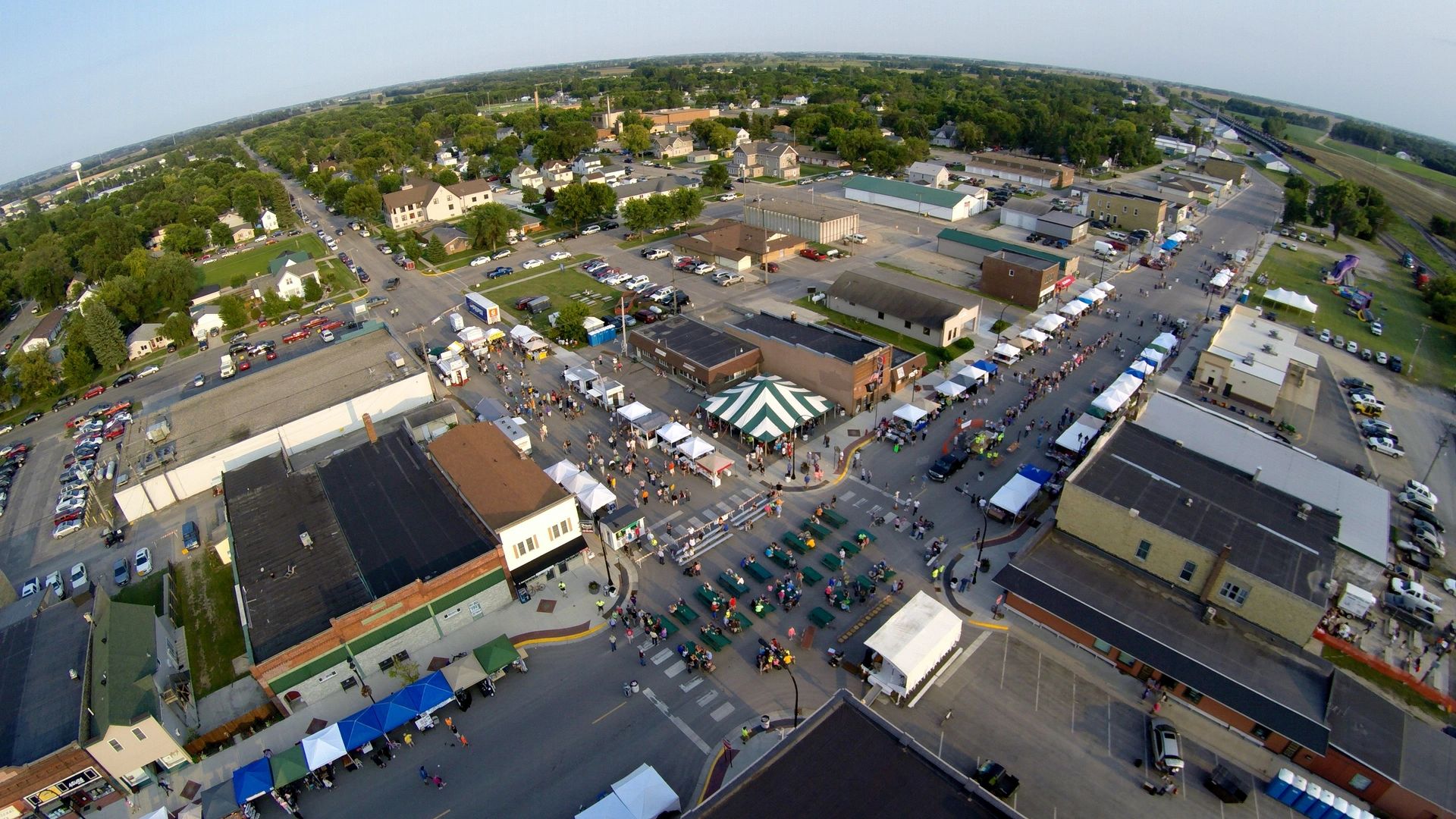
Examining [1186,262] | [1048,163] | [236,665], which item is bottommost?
[236,665]

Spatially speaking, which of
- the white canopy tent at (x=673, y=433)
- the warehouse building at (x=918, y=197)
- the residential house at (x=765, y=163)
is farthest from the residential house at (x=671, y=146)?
the white canopy tent at (x=673, y=433)

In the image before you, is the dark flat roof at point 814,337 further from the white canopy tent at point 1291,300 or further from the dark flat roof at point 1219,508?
the white canopy tent at point 1291,300

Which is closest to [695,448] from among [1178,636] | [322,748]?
[322,748]

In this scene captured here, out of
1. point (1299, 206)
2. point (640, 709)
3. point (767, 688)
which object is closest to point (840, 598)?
point (767, 688)

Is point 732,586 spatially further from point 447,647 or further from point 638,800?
point 447,647

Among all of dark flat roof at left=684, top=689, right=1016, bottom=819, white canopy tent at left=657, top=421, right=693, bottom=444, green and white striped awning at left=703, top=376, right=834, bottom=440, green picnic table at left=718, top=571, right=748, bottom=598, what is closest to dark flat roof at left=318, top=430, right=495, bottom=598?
green picnic table at left=718, top=571, right=748, bottom=598

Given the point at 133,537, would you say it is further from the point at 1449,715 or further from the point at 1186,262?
the point at 1186,262

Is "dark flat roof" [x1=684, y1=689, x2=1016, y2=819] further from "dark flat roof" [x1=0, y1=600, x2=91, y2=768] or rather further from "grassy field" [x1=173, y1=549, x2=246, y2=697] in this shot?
"grassy field" [x1=173, y1=549, x2=246, y2=697]
